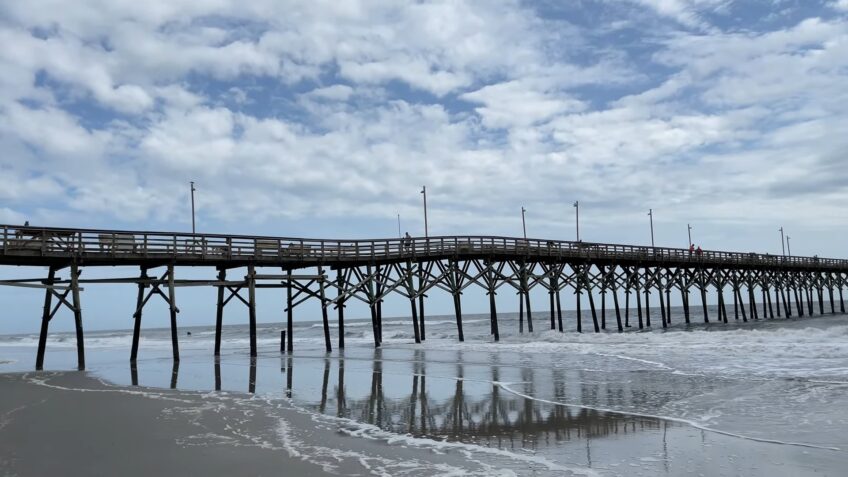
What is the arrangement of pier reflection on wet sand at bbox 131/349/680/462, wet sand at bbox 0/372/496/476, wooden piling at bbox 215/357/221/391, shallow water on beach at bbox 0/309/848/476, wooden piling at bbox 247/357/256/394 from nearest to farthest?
wet sand at bbox 0/372/496/476 → shallow water on beach at bbox 0/309/848/476 → pier reflection on wet sand at bbox 131/349/680/462 → wooden piling at bbox 247/357/256/394 → wooden piling at bbox 215/357/221/391

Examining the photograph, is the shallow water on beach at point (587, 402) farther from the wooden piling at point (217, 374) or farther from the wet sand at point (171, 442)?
the wet sand at point (171, 442)

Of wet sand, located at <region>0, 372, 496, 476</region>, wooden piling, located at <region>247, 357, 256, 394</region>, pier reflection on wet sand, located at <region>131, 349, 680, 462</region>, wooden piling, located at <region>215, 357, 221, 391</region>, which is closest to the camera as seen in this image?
wet sand, located at <region>0, 372, 496, 476</region>

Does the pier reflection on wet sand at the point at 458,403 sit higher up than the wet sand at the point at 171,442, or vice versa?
the wet sand at the point at 171,442

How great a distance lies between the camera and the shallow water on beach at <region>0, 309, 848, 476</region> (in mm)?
7117

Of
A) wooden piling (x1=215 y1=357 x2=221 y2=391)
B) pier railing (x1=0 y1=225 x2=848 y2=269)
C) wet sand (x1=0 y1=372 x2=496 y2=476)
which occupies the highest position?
pier railing (x1=0 y1=225 x2=848 y2=269)

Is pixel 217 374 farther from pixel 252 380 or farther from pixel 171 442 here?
pixel 171 442

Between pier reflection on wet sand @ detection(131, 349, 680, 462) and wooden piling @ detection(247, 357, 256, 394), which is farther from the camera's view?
wooden piling @ detection(247, 357, 256, 394)

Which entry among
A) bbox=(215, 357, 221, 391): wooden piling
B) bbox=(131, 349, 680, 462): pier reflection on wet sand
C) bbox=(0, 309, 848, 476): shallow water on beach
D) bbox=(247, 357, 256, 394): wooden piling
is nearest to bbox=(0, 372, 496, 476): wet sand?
bbox=(0, 309, 848, 476): shallow water on beach

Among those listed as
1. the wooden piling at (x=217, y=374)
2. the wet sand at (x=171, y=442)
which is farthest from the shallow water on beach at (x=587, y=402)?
the wet sand at (x=171, y=442)

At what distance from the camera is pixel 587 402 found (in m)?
11.0

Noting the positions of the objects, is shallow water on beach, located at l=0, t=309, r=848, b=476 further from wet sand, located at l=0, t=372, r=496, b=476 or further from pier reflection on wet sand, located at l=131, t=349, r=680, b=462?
wet sand, located at l=0, t=372, r=496, b=476

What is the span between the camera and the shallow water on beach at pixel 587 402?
7117 millimetres

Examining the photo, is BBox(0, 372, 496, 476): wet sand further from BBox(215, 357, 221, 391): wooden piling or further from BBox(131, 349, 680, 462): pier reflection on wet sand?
BBox(215, 357, 221, 391): wooden piling

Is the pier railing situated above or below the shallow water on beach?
above
